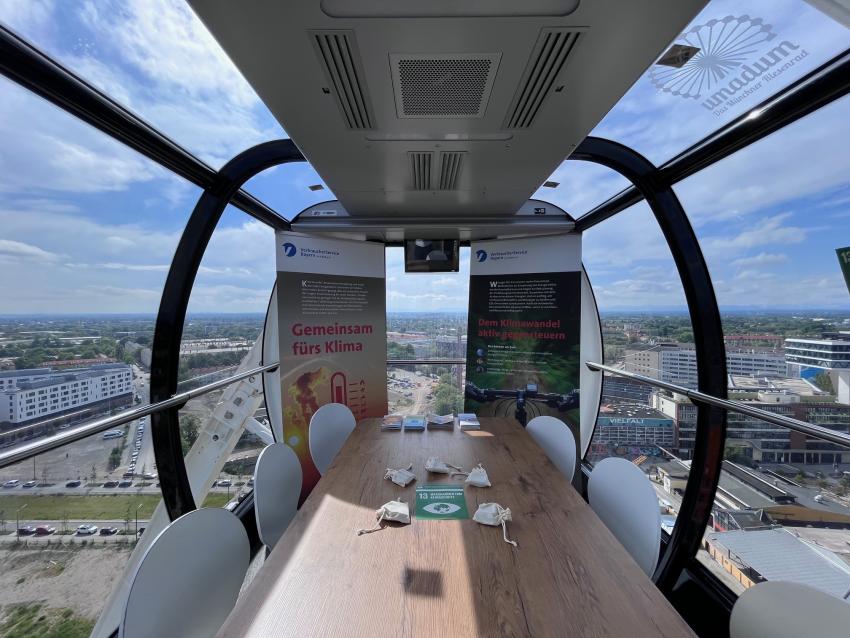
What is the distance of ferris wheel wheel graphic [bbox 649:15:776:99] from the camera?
4.58ft

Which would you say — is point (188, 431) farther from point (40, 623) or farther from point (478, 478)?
point (478, 478)

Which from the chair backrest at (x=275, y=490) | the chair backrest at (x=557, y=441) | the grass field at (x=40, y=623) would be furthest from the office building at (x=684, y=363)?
the grass field at (x=40, y=623)

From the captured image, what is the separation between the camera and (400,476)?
1.83 metres

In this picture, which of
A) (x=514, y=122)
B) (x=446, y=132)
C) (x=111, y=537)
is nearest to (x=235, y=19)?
(x=446, y=132)

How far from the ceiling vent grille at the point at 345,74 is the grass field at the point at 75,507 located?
6.95 ft

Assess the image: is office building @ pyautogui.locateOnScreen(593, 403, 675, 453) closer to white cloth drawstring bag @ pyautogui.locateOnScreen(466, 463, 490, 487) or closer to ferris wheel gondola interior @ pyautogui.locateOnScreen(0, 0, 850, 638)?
ferris wheel gondola interior @ pyautogui.locateOnScreen(0, 0, 850, 638)

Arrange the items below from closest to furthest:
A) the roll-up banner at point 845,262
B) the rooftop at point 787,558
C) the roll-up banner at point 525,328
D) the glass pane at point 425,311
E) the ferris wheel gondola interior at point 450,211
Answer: the ferris wheel gondola interior at point 450,211, the roll-up banner at point 845,262, the rooftop at point 787,558, the roll-up banner at point 525,328, the glass pane at point 425,311

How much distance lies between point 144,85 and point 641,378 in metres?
3.82

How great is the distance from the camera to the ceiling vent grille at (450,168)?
84.4 inches

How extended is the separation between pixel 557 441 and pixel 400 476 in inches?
53.1

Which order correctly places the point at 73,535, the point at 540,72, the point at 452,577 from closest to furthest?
the point at 452,577 < the point at 540,72 < the point at 73,535

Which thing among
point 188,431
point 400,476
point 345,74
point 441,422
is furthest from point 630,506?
point 188,431

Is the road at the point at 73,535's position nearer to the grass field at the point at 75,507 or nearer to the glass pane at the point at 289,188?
the grass field at the point at 75,507

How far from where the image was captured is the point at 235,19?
45.7 inches
